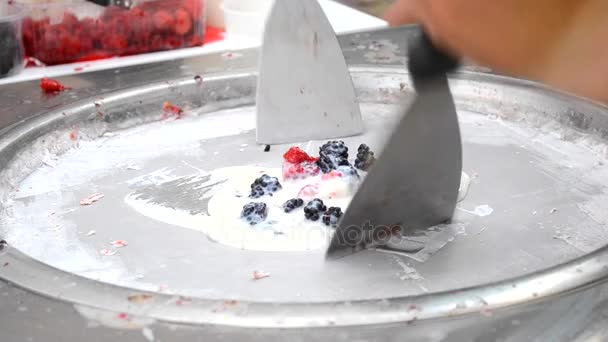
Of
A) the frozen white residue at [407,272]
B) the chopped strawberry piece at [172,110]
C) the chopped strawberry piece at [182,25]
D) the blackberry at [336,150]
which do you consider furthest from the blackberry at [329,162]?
the chopped strawberry piece at [182,25]

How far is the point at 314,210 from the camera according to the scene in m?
1.08

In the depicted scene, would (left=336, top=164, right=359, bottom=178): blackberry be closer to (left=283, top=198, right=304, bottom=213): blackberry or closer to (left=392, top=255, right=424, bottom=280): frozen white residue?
(left=283, top=198, right=304, bottom=213): blackberry

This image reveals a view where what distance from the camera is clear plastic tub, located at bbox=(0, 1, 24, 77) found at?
1625 mm

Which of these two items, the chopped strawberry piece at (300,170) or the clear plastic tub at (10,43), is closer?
the chopped strawberry piece at (300,170)

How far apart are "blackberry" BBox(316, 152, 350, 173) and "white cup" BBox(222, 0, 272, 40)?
0.78 metres

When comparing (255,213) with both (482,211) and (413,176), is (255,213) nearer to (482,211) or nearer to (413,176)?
(413,176)

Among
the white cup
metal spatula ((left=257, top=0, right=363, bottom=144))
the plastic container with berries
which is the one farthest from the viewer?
the white cup

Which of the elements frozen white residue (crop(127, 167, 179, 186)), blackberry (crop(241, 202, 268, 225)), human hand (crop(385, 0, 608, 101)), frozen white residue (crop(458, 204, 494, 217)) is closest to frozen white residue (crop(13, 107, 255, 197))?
frozen white residue (crop(127, 167, 179, 186))

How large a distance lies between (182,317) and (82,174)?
1.81 feet

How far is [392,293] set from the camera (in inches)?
36.4

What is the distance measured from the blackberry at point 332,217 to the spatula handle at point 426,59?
0.23m

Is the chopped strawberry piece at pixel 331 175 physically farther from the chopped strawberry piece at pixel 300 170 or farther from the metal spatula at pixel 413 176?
the metal spatula at pixel 413 176

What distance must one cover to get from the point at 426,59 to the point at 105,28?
1087mm

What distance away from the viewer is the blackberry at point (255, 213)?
109 cm
